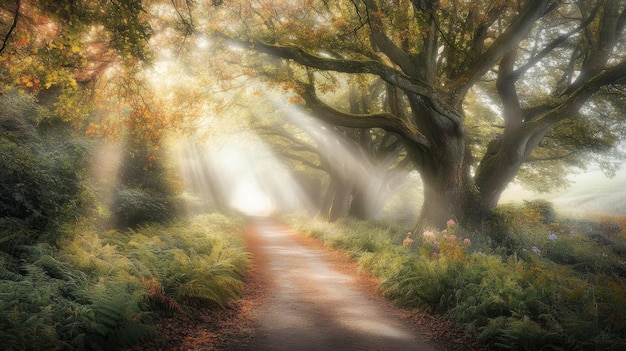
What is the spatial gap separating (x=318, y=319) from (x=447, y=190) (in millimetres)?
7675

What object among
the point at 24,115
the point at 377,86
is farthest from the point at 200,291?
the point at 377,86

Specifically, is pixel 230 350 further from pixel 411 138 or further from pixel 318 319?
pixel 411 138

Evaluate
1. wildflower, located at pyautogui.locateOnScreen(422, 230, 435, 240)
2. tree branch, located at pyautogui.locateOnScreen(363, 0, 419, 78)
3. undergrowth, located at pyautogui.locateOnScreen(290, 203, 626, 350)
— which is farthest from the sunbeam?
undergrowth, located at pyautogui.locateOnScreen(290, 203, 626, 350)

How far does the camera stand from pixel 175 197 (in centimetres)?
1358

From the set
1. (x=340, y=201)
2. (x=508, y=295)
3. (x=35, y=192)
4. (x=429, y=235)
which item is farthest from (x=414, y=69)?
(x=340, y=201)

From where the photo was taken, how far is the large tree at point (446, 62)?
9.88m

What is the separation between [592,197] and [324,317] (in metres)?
44.6

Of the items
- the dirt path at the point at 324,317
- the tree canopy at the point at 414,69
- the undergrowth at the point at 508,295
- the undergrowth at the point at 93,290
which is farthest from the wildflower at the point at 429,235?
the undergrowth at the point at 93,290

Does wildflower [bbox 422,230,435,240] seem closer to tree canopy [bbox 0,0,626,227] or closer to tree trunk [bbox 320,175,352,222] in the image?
tree canopy [bbox 0,0,626,227]

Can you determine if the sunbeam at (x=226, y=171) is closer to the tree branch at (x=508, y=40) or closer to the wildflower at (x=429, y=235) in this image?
the wildflower at (x=429, y=235)

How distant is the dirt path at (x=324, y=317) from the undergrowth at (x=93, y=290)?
1128 mm

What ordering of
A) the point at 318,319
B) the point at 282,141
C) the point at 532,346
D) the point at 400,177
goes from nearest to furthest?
the point at 532,346, the point at 318,319, the point at 400,177, the point at 282,141

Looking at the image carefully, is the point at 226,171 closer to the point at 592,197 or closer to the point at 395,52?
the point at 395,52

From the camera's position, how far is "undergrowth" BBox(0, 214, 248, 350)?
3.70 m
